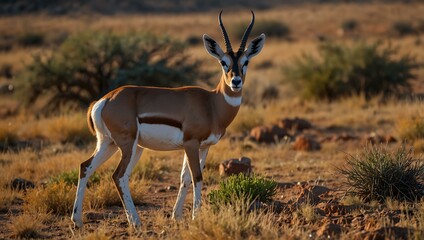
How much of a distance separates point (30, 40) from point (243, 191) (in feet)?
130

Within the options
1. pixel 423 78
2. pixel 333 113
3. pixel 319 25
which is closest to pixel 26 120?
pixel 333 113

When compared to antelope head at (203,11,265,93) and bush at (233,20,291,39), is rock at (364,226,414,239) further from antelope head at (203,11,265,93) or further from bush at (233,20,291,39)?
bush at (233,20,291,39)

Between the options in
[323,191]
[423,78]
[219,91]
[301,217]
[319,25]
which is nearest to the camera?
[301,217]

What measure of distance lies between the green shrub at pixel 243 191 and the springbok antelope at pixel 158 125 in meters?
0.33

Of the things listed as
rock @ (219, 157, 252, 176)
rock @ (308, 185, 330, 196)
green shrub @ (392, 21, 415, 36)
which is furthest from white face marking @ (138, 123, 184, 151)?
green shrub @ (392, 21, 415, 36)

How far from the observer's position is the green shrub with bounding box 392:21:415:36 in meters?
44.9

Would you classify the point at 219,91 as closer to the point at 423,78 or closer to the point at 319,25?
the point at 423,78

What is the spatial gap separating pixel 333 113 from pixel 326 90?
3.62m

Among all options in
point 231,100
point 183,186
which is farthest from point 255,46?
point 183,186

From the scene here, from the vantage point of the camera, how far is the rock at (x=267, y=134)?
14703 millimetres

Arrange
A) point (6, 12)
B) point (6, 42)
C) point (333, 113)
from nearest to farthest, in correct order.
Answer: point (333, 113) → point (6, 42) → point (6, 12)

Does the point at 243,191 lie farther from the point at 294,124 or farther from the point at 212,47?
the point at 294,124

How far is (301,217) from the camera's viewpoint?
752cm

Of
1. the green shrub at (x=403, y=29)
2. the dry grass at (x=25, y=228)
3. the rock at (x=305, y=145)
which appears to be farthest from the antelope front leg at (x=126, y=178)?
the green shrub at (x=403, y=29)
